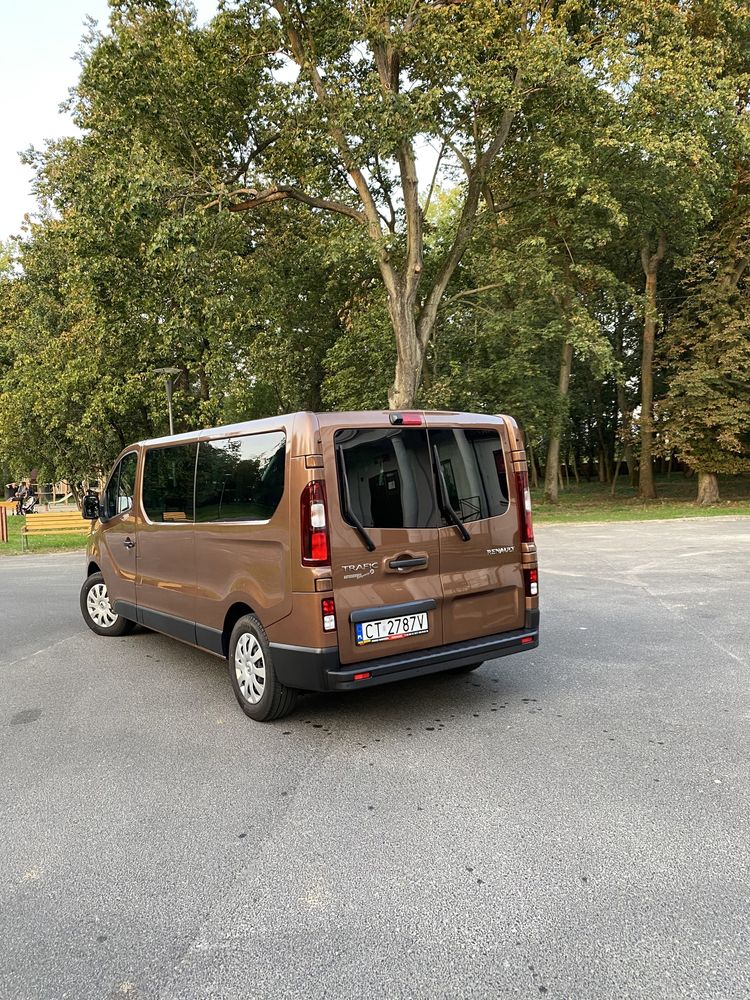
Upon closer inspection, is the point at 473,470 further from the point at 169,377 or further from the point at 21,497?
the point at 21,497

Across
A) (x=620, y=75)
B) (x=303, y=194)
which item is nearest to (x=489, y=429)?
(x=620, y=75)

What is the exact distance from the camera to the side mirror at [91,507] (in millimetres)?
7012

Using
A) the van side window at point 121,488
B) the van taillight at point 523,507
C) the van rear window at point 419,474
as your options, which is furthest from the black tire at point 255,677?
the van side window at point 121,488

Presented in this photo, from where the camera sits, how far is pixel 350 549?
14.0ft

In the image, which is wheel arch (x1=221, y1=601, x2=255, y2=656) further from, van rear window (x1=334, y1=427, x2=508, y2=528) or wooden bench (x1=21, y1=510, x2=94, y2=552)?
wooden bench (x1=21, y1=510, x2=94, y2=552)

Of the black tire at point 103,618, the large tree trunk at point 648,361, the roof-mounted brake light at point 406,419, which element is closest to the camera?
the roof-mounted brake light at point 406,419

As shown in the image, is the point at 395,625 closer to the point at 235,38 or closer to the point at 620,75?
the point at 620,75

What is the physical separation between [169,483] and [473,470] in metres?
2.54

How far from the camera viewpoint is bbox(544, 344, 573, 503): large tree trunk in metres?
28.5

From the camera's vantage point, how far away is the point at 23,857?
→ 3061 mm

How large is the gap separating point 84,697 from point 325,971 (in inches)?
142

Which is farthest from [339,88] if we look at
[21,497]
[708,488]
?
[21,497]

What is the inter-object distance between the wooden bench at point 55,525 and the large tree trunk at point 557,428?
700 inches

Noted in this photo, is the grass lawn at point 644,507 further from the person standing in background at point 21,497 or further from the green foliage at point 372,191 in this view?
the person standing in background at point 21,497
